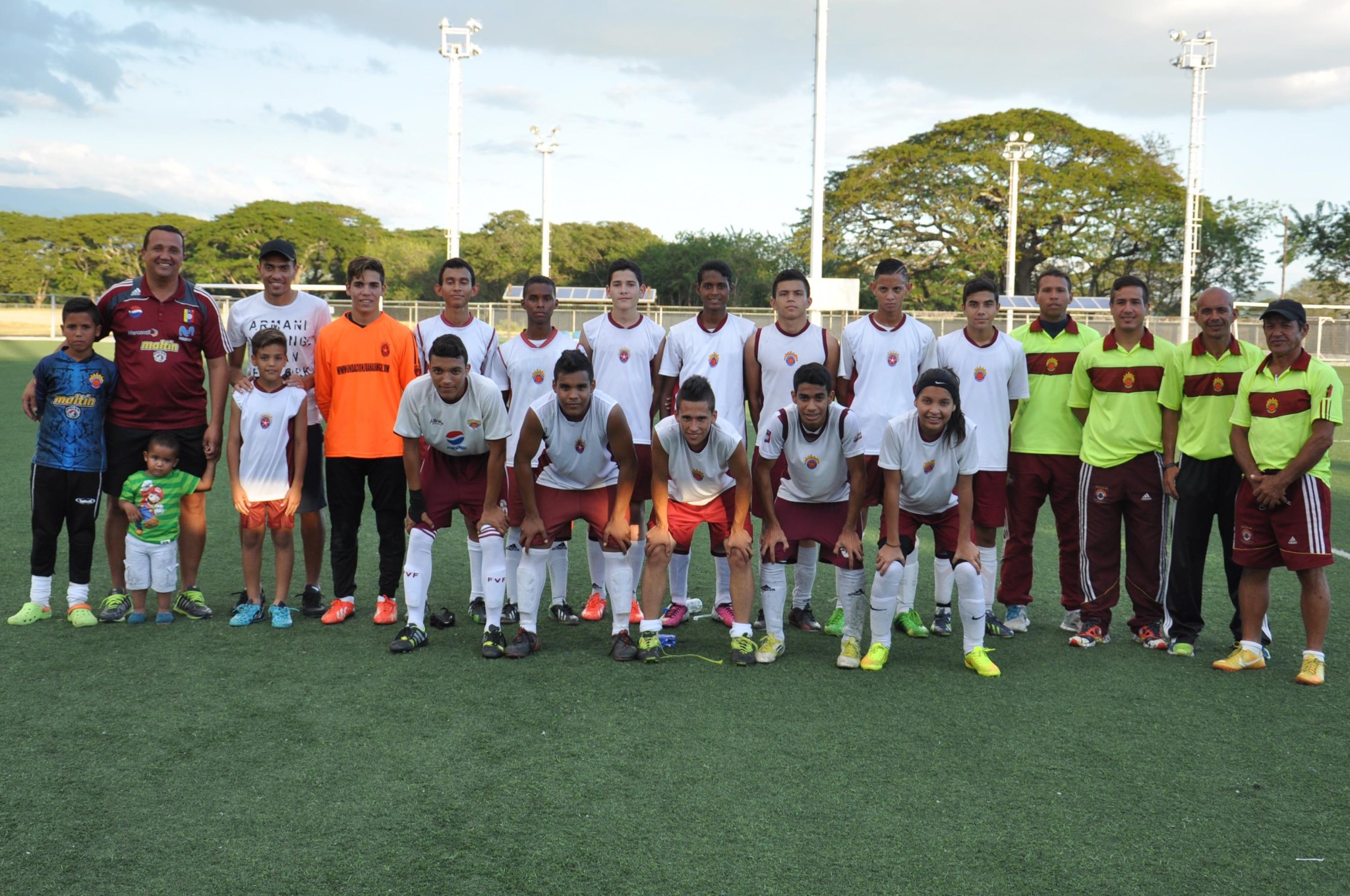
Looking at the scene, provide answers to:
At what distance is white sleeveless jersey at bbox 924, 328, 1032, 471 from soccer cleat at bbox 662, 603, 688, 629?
1.79 meters

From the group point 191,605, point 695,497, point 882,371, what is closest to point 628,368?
point 695,497

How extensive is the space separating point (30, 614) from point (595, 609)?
2928 millimetres

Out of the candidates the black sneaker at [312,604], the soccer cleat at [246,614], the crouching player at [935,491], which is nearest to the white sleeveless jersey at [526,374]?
the black sneaker at [312,604]

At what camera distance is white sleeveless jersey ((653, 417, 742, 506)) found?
5.07 metres

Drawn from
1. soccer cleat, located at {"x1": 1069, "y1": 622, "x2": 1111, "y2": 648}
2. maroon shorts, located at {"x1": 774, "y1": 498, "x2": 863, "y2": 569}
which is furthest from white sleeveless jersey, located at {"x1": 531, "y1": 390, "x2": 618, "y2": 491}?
soccer cleat, located at {"x1": 1069, "y1": 622, "x2": 1111, "y2": 648}

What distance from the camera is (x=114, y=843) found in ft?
10.1

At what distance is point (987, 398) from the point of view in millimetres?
5473

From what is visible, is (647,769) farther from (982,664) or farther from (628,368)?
(628,368)

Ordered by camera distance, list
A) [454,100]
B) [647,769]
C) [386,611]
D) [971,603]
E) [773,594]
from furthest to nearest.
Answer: [454,100], [386,611], [773,594], [971,603], [647,769]

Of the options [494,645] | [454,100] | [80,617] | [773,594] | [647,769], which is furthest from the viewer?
[454,100]

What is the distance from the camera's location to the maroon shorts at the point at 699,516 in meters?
5.21

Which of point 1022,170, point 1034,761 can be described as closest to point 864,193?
point 1022,170

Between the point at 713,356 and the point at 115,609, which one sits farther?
the point at 713,356

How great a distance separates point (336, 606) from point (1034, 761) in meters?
3.59
